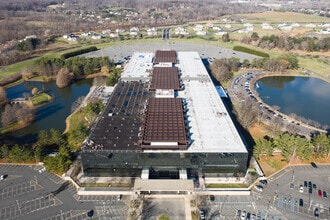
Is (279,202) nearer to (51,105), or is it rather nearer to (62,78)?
(51,105)

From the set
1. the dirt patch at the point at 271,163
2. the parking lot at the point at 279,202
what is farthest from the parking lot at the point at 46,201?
the dirt patch at the point at 271,163

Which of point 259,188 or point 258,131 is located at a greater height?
point 258,131

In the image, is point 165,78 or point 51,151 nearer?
point 51,151

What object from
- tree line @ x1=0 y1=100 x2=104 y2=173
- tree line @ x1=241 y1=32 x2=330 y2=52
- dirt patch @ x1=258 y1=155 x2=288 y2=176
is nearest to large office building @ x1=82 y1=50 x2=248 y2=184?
tree line @ x1=0 y1=100 x2=104 y2=173

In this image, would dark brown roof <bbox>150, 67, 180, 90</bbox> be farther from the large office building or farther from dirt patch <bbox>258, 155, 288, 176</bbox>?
dirt patch <bbox>258, 155, 288, 176</bbox>

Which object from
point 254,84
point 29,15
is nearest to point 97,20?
point 29,15

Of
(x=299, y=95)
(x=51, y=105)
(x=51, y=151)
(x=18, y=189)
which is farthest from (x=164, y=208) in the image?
(x=299, y=95)

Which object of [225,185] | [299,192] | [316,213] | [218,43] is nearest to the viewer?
[316,213]

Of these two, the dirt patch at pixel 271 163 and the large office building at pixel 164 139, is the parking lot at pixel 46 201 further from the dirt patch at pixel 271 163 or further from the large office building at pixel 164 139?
the dirt patch at pixel 271 163

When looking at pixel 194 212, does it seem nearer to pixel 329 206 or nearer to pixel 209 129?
pixel 209 129
